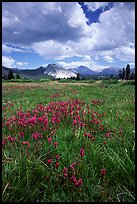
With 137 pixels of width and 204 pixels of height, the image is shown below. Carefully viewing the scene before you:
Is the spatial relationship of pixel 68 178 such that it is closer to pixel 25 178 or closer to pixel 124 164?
pixel 25 178

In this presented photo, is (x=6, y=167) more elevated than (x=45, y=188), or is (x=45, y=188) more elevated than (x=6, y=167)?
(x=6, y=167)

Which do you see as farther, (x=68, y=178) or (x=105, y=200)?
(x=68, y=178)

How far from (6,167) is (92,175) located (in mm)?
1085

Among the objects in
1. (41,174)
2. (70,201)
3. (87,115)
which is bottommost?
(70,201)

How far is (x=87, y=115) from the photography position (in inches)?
242

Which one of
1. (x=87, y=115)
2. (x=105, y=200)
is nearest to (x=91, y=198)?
(x=105, y=200)

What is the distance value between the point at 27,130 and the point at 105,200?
8.52 feet

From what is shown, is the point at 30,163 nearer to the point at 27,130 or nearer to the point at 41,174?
the point at 41,174

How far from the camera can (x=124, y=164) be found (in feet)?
9.50

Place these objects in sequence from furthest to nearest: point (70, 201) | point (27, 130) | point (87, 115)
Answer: point (87, 115) → point (27, 130) → point (70, 201)

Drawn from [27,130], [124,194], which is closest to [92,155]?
[124,194]

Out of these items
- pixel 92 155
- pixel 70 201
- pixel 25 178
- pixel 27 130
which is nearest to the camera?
pixel 70 201

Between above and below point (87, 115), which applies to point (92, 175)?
below

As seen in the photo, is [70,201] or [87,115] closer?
[70,201]
